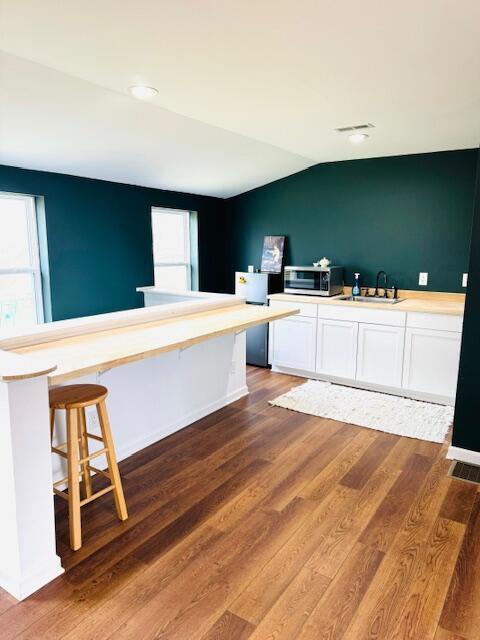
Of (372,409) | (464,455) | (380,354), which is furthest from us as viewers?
(380,354)

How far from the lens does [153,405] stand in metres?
3.14

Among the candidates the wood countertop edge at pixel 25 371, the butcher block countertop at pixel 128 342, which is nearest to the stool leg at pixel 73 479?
the butcher block countertop at pixel 128 342

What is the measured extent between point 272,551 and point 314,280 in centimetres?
312

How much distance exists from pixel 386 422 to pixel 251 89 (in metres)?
2.58

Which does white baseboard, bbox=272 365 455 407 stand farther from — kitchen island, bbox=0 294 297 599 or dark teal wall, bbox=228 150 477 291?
dark teal wall, bbox=228 150 477 291

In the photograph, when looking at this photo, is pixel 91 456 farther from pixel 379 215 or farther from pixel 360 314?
A: pixel 379 215

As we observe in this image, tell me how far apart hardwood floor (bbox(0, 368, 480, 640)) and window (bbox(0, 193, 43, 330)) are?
6.16ft

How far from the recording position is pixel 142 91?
264 centimetres

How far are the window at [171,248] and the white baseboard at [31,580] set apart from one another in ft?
12.0

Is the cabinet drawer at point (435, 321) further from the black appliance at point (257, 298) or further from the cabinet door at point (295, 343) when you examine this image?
the black appliance at point (257, 298)

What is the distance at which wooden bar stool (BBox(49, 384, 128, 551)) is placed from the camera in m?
2.05

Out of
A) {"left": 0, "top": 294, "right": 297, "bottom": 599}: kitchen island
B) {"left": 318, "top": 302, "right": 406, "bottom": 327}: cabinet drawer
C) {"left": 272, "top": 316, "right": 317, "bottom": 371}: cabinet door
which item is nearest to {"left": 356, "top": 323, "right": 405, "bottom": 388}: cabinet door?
{"left": 318, "top": 302, "right": 406, "bottom": 327}: cabinet drawer

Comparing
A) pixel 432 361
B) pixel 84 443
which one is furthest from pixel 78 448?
pixel 432 361

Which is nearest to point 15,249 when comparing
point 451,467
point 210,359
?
point 210,359
